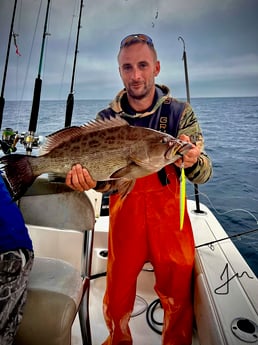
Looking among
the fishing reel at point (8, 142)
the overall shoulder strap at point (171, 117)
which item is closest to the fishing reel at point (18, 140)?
the fishing reel at point (8, 142)

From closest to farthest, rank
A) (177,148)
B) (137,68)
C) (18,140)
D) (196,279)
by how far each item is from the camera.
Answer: (177,148), (137,68), (196,279), (18,140)

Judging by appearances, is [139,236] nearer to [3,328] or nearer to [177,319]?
A: [177,319]

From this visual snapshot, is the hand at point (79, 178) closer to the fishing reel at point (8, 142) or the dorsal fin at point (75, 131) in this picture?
the dorsal fin at point (75, 131)

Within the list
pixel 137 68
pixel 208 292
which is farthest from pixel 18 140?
pixel 208 292

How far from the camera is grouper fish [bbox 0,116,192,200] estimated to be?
1.30 m

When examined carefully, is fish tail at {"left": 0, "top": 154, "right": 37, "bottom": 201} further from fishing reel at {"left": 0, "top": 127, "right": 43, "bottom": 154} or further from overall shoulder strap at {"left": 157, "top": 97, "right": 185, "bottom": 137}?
fishing reel at {"left": 0, "top": 127, "right": 43, "bottom": 154}

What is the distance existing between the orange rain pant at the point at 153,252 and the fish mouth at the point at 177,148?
0.38m

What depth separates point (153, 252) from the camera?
164cm

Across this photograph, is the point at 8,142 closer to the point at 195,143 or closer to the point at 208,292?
the point at 195,143

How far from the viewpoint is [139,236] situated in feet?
5.38

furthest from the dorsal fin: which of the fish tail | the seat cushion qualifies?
the seat cushion

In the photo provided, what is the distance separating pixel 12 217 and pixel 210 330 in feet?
3.99

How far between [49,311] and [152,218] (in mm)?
747

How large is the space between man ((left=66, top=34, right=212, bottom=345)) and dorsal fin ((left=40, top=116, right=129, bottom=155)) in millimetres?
351
